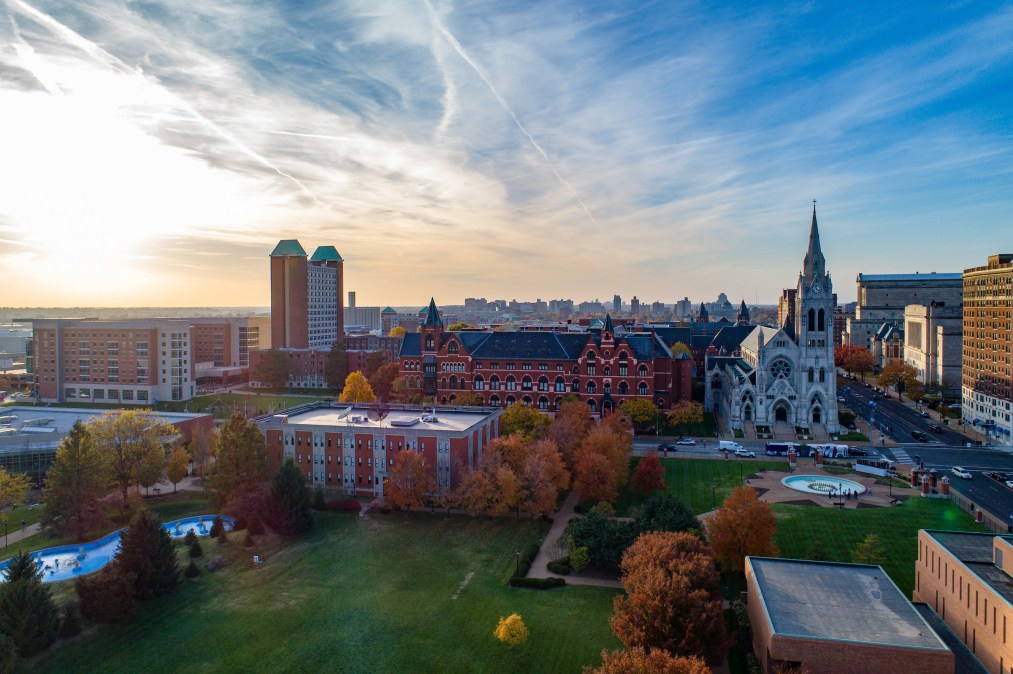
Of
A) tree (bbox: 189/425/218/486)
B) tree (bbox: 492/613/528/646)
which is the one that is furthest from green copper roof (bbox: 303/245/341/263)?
tree (bbox: 492/613/528/646)

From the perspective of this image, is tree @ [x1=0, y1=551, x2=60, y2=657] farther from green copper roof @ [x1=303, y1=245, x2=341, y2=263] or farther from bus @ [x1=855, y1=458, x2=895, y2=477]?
green copper roof @ [x1=303, y1=245, x2=341, y2=263]

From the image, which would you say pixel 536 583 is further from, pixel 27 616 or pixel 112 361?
pixel 112 361

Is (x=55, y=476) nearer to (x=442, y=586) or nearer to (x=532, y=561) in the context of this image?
(x=442, y=586)

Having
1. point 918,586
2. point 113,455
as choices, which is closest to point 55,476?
point 113,455

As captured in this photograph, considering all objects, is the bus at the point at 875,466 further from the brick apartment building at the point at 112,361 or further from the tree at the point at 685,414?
the brick apartment building at the point at 112,361

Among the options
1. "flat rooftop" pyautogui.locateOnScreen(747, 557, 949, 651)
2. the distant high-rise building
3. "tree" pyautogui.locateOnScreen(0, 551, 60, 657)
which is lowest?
"tree" pyautogui.locateOnScreen(0, 551, 60, 657)

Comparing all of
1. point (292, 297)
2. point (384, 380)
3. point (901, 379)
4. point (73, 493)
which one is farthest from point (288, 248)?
point (901, 379)
